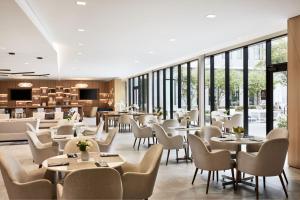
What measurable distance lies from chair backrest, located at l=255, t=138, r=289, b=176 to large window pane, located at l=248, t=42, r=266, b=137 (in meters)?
4.37

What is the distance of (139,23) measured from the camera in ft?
21.8

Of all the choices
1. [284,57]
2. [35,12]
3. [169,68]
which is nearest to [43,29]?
[35,12]

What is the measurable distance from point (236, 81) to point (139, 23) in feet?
15.2

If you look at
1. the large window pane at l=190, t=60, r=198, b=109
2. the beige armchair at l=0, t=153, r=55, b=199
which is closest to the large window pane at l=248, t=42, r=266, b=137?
the large window pane at l=190, t=60, r=198, b=109

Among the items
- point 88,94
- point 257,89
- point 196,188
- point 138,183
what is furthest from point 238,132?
point 88,94

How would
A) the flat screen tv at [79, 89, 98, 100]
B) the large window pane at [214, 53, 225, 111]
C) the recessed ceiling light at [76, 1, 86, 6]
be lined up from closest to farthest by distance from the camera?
the recessed ceiling light at [76, 1, 86, 6]
the large window pane at [214, 53, 225, 111]
the flat screen tv at [79, 89, 98, 100]

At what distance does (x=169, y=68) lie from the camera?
1554 cm

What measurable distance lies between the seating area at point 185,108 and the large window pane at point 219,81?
4 cm

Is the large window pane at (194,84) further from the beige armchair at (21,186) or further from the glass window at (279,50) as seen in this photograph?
the beige armchair at (21,186)

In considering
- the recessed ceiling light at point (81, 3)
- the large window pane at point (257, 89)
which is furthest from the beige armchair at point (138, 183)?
the large window pane at point (257, 89)

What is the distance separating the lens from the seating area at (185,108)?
3.56m

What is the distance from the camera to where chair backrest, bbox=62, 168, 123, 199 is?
2496 mm

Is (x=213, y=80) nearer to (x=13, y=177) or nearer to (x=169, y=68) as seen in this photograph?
(x=169, y=68)

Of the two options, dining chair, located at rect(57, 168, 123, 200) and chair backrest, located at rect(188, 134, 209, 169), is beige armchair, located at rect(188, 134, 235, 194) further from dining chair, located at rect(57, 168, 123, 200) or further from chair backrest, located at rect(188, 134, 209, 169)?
dining chair, located at rect(57, 168, 123, 200)
